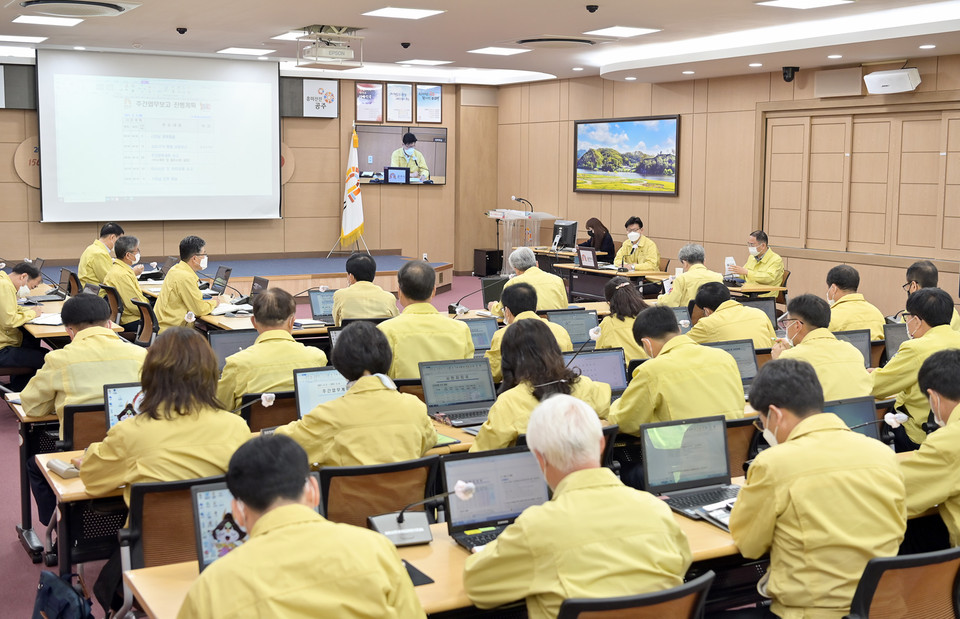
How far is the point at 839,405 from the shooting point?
153 inches

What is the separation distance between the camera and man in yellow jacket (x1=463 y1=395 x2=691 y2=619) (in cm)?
228

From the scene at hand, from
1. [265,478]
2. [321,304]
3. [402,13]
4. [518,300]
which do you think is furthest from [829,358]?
[402,13]

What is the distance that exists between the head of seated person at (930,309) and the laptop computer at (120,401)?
3.88 metres

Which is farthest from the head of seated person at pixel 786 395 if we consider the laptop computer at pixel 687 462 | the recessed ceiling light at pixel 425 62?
the recessed ceiling light at pixel 425 62

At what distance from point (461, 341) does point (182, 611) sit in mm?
3394

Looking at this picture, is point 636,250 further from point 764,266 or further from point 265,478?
point 265,478

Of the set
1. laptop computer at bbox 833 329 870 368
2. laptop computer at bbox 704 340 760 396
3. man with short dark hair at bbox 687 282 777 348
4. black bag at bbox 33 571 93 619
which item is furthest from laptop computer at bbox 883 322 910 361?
black bag at bbox 33 571 93 619

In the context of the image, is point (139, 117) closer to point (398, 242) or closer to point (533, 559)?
point (398, 242)

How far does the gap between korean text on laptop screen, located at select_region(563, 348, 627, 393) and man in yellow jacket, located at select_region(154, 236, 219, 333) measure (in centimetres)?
379

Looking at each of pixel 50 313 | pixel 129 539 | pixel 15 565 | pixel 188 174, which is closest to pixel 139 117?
pixel 188 174

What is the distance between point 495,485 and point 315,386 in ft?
4.78

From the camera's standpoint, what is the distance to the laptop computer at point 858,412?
3855mm

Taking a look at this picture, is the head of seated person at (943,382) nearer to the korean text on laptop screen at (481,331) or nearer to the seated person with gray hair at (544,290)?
the korean text on laptop screen at (481,331)

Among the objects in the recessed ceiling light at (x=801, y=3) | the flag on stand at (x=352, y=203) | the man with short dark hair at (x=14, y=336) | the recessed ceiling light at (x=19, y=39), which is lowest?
the man with short dark hair at (x=14, y=336)
